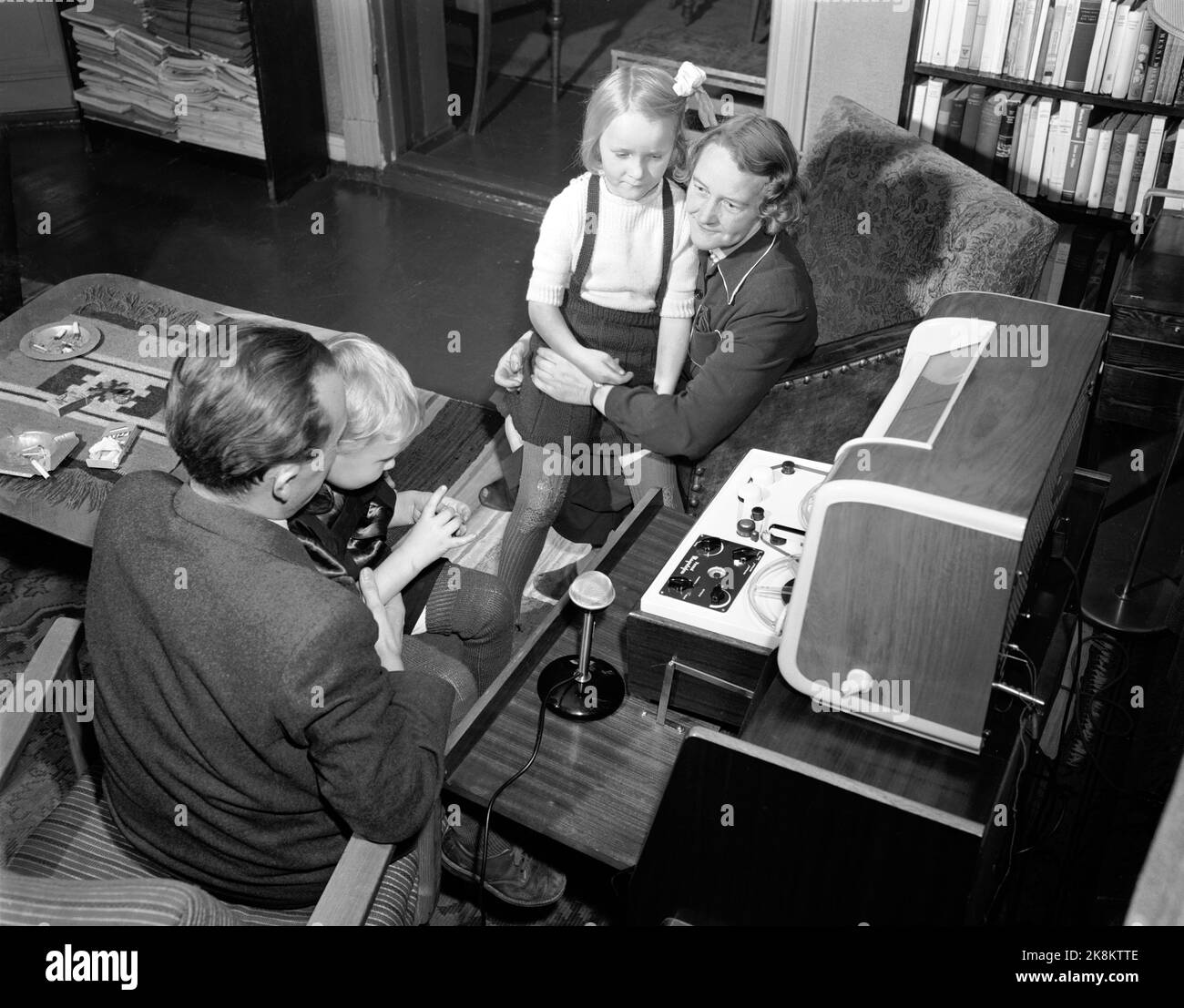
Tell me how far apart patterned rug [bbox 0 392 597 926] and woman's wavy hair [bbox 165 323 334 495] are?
71cm

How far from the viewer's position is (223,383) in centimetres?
153

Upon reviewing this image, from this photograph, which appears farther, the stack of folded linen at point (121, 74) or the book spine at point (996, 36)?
the stack of folded linen at point (121, 74)

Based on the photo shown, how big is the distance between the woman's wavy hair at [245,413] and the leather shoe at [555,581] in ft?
4.85

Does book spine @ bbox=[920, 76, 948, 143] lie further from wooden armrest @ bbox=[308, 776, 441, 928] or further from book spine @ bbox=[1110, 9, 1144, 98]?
wooden armrest @ bbox=[308, 776, 441, 928]

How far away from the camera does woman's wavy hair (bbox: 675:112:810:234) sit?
2240 mm

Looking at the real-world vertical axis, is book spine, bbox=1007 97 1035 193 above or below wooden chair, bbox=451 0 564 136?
above

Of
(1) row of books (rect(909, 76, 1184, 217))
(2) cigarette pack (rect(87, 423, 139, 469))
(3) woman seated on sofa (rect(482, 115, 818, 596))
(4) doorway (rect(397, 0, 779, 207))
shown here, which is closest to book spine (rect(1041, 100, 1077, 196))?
(1) row of books (rect(909, 76, 1184, 217))

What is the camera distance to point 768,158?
2244 millimetres

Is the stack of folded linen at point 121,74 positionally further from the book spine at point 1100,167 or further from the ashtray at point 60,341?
the book spine at point 1100,167

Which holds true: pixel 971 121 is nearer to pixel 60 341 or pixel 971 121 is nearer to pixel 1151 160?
pixel 1151 160

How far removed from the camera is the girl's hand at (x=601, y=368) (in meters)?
2.55

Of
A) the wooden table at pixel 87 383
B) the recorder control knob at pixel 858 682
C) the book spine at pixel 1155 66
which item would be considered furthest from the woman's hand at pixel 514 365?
the book spine at pixel 1155 66

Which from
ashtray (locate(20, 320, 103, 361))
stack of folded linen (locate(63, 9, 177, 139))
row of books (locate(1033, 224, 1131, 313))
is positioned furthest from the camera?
stack of folded linen (locate(63, 9, 177, 139))
